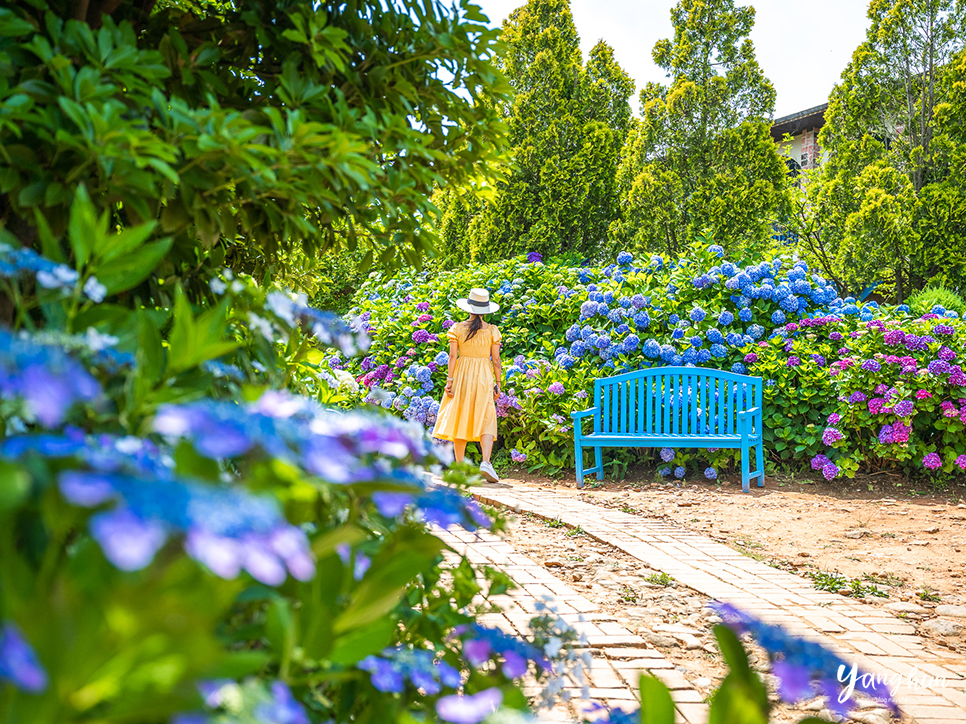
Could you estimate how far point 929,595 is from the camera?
3283 mm

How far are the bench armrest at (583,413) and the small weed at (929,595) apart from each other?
10.4 feet

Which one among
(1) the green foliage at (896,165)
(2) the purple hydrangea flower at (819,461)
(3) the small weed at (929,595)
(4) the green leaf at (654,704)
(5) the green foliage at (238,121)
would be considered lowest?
(3) the small weed at (929,595)

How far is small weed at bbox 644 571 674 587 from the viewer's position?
335 centimetres

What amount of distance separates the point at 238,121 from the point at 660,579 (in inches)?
117

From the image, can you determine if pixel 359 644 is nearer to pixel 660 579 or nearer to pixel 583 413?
pixel 660 579

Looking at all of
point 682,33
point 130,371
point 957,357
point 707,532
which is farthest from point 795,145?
point 130,371

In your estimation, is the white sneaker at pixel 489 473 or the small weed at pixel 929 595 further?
the white sneaker at pixel 489 473

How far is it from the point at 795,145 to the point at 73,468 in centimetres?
2223

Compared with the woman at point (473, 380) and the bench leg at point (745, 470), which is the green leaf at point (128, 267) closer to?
the woman at point (473, 380)

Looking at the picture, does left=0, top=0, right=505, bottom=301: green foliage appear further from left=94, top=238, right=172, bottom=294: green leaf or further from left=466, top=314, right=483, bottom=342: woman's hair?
left=466, top=314, right=483, bottom=342: woman's hair

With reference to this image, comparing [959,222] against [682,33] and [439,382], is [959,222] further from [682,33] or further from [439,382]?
[439,382]

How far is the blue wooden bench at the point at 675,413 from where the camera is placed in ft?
19.7

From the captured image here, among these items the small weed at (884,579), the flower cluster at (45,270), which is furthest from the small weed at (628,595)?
the flower cluster at (45,270)

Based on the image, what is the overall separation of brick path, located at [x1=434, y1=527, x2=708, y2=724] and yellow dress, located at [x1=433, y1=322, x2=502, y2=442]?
9.35 feet
